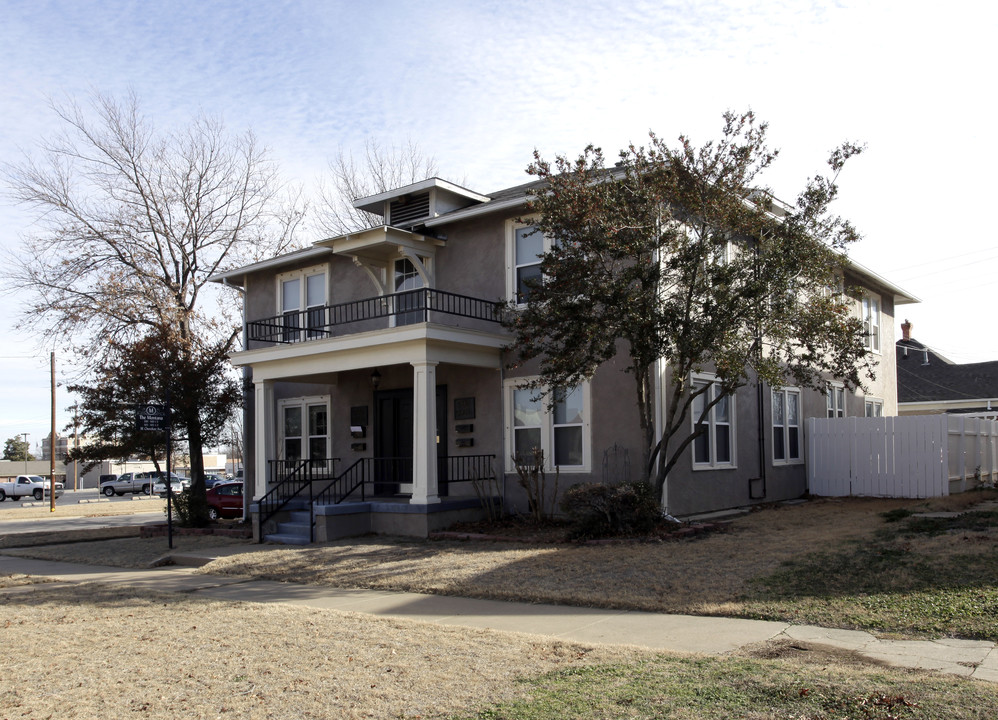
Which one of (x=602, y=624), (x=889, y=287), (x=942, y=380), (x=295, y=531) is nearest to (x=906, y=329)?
(x=942, y=380)

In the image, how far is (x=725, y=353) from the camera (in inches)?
480

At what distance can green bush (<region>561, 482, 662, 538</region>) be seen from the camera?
12898mm

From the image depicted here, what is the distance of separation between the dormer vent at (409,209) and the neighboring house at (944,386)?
25725 mm

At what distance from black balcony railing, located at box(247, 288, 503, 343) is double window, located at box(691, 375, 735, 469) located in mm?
4048

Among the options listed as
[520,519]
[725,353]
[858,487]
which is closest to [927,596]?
[725,353]

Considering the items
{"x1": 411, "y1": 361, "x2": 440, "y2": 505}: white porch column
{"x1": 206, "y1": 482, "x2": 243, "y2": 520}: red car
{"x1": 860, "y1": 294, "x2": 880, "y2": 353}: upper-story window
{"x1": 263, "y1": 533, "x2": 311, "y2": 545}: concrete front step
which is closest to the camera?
{"x1": 411, "y1": 361, "x2": 440, "y2": 505}: white porch column

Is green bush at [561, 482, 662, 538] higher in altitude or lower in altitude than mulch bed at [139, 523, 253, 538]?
higher

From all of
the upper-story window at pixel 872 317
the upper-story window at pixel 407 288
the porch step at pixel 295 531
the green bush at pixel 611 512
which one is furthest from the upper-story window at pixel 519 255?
the upper-story window at pixel 872 317

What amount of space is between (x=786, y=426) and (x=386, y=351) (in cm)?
933

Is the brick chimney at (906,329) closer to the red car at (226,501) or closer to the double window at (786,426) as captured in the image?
the double window at (786,426)

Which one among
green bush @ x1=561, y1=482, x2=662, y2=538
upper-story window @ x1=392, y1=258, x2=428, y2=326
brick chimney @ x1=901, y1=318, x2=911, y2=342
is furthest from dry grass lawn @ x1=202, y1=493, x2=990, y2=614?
brick chimney @ x1=901, y1=318, x2=911, y2=342

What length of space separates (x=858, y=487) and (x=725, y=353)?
8.64 m

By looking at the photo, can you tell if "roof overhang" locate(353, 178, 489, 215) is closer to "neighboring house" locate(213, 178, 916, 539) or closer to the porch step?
"neighboring house" locate(213, 178, 916, 539)

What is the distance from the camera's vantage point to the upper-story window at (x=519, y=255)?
15867 mm
